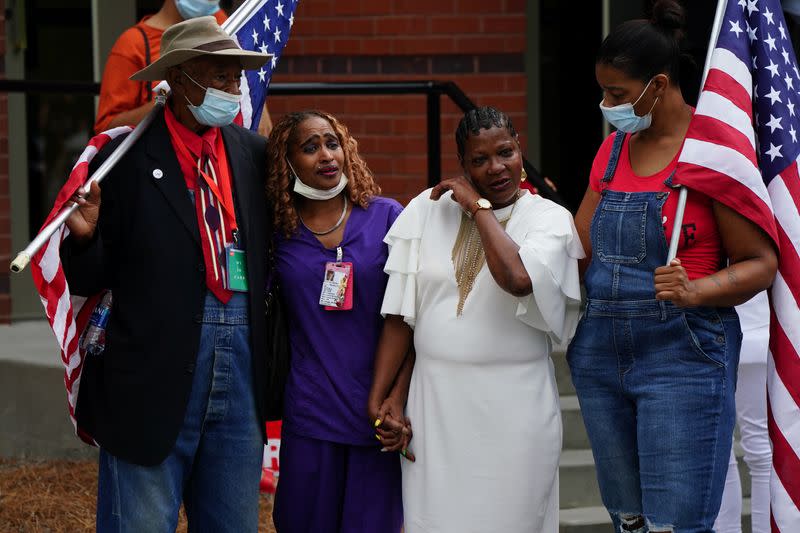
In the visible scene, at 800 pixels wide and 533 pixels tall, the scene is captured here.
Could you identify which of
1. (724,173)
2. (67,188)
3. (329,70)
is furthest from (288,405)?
(329,70)

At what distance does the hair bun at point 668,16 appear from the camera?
423 cm

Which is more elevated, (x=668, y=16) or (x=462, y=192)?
(x=668, y=16)

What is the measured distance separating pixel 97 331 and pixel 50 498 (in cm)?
236

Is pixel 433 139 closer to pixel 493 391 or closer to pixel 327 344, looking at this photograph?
pixel 327 344

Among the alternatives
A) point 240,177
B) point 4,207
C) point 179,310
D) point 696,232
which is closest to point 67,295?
point 179,310

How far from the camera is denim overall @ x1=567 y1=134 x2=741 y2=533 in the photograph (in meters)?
4.09

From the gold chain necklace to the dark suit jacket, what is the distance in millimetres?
652

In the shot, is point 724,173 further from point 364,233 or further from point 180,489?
point 180,489

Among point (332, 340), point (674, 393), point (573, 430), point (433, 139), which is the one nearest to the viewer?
point (674, 393)

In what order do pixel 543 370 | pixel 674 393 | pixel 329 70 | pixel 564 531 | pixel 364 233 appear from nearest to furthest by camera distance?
pixel 674 393
pixel 543 370
pixel 364 233
pixel 564 531
pixel 329 70

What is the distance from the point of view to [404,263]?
448 centimetres

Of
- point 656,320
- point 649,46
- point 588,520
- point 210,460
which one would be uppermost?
point 649,46

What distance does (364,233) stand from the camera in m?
4.66

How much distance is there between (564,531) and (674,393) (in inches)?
87.5
